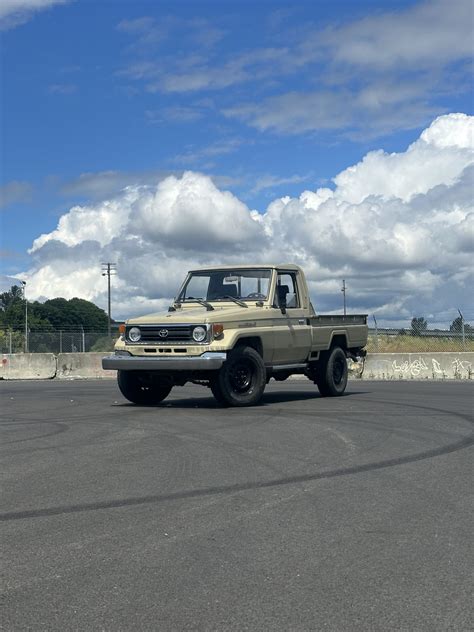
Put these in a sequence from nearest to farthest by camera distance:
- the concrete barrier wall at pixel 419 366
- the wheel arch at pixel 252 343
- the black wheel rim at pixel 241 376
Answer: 1. the black wheel rim at pixel 241 376
2. the wheel arch at pixel 252 343
3. the concrete barrier wall at pixel 419 366

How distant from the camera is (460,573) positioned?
15.5 feet

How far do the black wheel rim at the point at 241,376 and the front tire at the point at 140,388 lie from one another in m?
1.32

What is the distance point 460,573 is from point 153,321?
Answer: 9.25 metres

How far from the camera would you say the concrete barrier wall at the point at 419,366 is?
78.1ft

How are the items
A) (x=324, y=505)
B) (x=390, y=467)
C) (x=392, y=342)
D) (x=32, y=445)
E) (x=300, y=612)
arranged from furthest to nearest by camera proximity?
(x=392, y=342) < (x=32, y=445) < (x=390, y=467) < (x=324, y=505) < (x=300, y=612)

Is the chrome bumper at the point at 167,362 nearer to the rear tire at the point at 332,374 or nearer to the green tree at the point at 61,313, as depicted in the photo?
the rear tire at the point at 332,374

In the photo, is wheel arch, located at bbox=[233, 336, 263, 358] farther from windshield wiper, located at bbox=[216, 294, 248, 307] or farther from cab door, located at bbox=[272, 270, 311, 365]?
windshield wiper, located at bbox=[216, 294, 248, 307]

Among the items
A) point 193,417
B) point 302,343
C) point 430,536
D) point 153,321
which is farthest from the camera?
point 302,343

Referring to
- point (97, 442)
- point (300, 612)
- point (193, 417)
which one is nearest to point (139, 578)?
point (300, 612)

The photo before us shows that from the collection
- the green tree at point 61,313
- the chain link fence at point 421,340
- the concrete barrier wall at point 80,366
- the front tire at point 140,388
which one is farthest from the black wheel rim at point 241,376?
the green tree at point 61,313

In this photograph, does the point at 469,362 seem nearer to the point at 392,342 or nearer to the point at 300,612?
the point at 392,342

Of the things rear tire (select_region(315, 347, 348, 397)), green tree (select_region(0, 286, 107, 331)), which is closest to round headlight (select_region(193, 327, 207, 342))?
rear tire (select_region(315, 347, 348, 397))

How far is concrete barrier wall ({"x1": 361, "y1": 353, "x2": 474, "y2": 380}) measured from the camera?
23797mm

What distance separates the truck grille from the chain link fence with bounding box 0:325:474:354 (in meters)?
15.5
